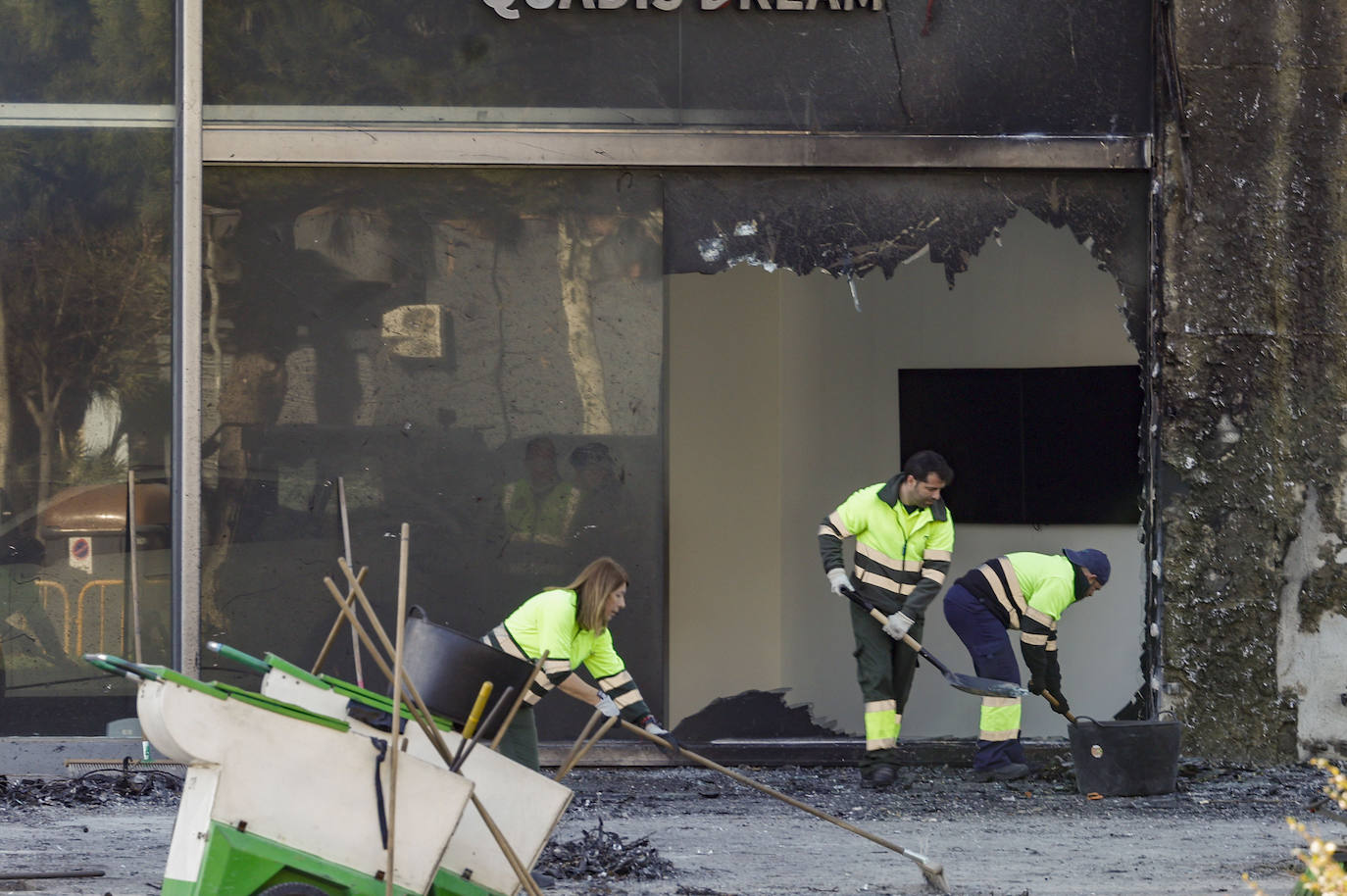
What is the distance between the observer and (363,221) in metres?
8.07

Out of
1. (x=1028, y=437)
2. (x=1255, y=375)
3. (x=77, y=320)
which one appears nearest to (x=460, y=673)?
(x=77, y=320)

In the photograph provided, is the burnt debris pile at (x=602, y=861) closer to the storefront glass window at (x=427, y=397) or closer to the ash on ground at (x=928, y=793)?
the ash on ground at (x=928, y=793)

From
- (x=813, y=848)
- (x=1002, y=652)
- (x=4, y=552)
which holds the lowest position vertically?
(x=813, y=848)

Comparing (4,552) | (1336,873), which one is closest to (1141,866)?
(1336,873)

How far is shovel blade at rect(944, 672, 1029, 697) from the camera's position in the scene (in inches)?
305

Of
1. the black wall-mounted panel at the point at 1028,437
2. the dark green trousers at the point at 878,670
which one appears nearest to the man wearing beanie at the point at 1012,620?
the dark green trousers at the point at 878,670

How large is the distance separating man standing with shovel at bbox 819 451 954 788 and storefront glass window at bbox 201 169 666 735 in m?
1.01

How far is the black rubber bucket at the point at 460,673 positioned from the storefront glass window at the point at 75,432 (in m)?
3.46

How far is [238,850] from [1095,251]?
568 centimetres

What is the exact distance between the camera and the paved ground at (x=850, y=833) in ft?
18.8

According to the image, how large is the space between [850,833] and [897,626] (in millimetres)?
1365

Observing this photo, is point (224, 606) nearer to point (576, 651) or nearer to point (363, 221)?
point (363, 221)

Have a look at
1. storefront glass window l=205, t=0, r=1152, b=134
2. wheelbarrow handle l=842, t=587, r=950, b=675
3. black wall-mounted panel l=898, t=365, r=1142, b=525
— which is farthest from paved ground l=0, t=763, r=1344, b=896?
storefront glass window l=205, t=0, r=1152, b=134

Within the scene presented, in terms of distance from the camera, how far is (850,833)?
6.76m
